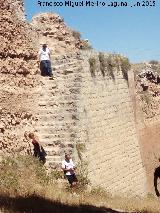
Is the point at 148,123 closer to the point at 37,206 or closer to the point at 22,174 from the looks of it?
the point at 22,174

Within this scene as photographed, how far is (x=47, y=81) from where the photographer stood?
15.1 metres

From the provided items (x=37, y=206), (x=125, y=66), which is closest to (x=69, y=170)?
(x=37, y=206)

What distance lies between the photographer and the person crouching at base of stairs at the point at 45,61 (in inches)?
596

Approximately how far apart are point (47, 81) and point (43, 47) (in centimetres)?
115

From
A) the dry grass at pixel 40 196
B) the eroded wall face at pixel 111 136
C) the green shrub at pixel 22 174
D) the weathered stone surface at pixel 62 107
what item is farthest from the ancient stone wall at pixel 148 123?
the green shrub at pixel 22 174

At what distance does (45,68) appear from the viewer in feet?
50.2

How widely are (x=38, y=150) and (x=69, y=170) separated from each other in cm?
126

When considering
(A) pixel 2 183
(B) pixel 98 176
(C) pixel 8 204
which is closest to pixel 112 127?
(B) pixel 98 176

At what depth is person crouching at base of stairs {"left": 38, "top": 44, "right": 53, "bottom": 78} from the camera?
15133mm

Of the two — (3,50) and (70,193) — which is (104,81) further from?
(70,193)

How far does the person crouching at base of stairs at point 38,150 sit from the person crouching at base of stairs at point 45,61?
2685 mm

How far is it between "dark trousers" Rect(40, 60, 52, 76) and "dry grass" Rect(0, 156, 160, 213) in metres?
3.51

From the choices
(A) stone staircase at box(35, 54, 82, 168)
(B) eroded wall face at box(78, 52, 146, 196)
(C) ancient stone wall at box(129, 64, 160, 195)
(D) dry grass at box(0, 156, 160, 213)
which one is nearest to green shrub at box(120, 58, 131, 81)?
(B) eroded wall face at box(78, 52, 146, 196)

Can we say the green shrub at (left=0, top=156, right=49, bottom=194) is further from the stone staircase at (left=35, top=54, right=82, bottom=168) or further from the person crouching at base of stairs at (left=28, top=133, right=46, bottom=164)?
the stone staircase at (left=35, top=54, right=82, bottom=168)
